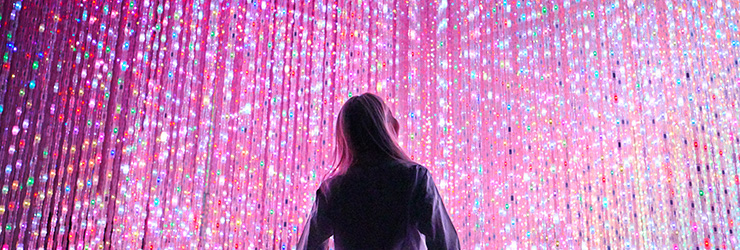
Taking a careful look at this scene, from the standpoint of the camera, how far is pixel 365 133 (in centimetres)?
118

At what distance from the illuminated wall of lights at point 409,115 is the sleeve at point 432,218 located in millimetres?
1562

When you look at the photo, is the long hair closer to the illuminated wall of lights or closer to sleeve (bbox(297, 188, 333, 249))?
sleeve (bbox(297, 188, 333, 249))

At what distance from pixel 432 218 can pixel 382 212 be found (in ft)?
0.34

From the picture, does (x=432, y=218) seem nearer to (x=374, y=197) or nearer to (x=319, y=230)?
(x=374, y=197)

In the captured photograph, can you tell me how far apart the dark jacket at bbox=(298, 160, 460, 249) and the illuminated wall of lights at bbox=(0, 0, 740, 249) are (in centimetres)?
149

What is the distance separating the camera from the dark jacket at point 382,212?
3.51ft

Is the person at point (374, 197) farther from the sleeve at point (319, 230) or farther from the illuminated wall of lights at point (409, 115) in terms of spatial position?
the illuminated wall of lights at point (409, 115)

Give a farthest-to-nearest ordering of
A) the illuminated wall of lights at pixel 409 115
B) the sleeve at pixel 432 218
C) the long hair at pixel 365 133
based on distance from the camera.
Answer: the illuminated wall of lights at pixel 409 115, the long hair at pixel 365 133, the sleeve at pixel 432 218

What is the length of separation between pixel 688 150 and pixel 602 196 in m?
0.47

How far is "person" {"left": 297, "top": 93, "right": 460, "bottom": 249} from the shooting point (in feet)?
3.53

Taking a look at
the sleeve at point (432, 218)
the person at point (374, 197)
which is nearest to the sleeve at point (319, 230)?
the person at point (374, 197)

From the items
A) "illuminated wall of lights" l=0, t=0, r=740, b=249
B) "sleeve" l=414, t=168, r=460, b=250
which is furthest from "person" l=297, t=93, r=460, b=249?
"illuminated wall of lights" l=0, t=0, r=740, b=249

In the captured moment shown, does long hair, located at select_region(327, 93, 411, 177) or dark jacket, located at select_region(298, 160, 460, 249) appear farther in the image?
long hair, located at select_region(327, 93, 411, 177)

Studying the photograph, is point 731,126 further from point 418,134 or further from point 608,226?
point 418,134
